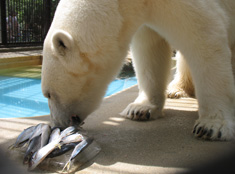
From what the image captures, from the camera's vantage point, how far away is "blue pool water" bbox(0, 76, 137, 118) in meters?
3.91

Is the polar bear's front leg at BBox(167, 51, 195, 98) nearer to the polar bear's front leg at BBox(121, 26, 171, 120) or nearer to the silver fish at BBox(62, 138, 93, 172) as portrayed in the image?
the polar bear's front leg at BBox(121, 26, 171, 120)

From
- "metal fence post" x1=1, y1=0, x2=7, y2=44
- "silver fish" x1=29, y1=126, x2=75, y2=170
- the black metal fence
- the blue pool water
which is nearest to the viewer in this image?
"silver fish" x1=29, y1=126, x2=75, y2=170

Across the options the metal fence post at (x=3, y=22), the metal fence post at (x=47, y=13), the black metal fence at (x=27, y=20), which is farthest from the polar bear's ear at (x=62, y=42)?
the metal fence post at (x=47, y=13)

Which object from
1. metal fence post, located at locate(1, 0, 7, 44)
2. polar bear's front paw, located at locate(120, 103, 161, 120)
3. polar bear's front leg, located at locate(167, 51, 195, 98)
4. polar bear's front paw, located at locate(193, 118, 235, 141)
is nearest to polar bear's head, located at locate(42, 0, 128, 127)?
polar bear's front paw, located at locate(120, 103, 161, 120)

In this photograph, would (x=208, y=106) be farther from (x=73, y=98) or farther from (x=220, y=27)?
(x=73, y=98)

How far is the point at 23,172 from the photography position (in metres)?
1.40

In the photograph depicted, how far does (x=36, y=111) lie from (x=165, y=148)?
272cm

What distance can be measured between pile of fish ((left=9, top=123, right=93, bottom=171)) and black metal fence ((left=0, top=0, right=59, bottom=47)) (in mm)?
7630

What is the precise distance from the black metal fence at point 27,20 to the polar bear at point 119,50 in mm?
7517

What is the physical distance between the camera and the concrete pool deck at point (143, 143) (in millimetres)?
1439

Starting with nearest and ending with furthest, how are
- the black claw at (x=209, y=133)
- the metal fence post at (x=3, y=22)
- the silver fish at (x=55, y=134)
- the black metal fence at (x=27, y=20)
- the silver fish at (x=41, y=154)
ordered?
1. the silver fish at (x=41, y=154)
2. the silver fish at (x=55, y=134)
3. the black claw at (x=209, y=133)
4. the metal fence post at (x=3, y=22)
5. the black metal fence at (x=27, y=20)

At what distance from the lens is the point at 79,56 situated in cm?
168

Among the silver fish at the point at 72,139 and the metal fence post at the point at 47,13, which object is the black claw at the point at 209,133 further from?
the metal fence post at the point at 47,13

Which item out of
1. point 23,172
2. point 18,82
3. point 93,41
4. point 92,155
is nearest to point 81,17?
point 93,41
